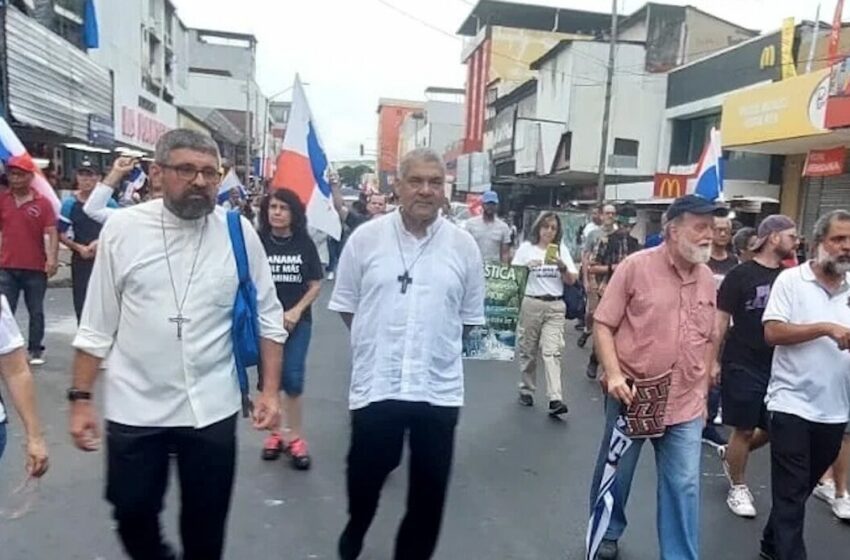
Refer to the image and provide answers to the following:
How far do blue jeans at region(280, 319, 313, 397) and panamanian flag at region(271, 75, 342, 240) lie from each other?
3.57 feet

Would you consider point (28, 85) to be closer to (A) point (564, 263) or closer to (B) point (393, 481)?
(A) point (564, 263)

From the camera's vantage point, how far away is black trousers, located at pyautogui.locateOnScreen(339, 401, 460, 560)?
3439 millimetres

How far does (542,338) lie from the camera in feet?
23.4

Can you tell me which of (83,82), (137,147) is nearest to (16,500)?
(83,82)

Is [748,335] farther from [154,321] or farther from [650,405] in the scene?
[154,321]

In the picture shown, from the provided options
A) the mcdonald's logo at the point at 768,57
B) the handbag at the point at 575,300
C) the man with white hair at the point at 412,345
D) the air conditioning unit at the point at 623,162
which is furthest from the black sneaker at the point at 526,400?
the air conditioning unit at the point at 623,162

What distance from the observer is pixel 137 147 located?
30203 millimetres

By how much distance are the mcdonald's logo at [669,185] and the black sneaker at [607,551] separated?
1668 cm

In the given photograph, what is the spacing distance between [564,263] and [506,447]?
1878 millimetres

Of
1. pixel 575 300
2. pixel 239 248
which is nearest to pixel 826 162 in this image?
pixel 575 300

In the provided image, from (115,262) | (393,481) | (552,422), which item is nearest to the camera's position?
(115,262)

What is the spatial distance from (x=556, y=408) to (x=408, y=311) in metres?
3.66

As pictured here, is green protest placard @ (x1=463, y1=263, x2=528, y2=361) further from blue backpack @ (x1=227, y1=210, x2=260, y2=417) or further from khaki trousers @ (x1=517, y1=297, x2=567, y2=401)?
blue backpack @ (x1=227, y1=210, x2=260, y2=417)

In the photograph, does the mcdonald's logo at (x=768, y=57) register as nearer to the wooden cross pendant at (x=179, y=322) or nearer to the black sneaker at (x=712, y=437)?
the black sneaker at (x=712, y=437)
